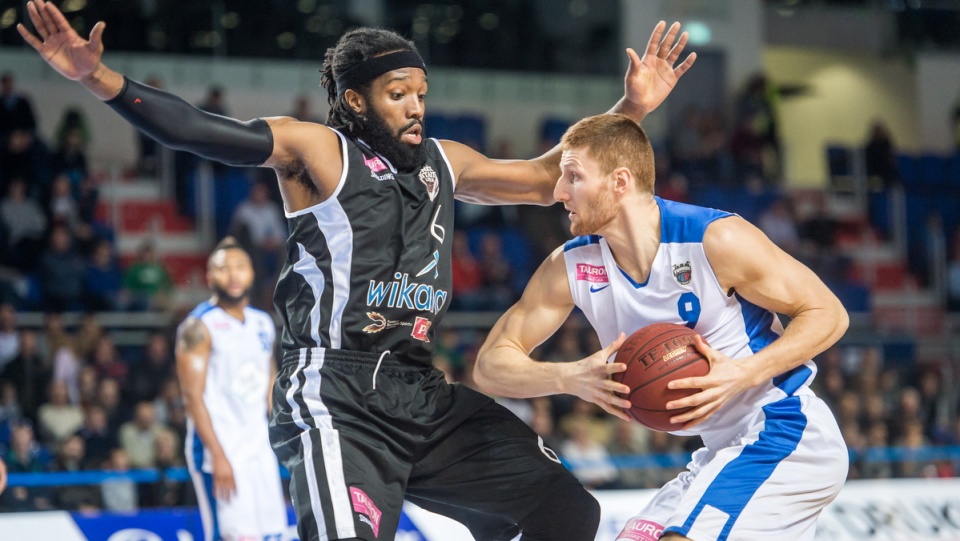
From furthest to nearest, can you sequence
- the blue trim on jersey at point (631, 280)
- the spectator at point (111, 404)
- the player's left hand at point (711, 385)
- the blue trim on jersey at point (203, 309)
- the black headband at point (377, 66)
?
1. the spectator at point (111, 404)
2. the blue trim on jersey at point (203, 309)
3. the black headband at point (377, 66)
4. the blue trim on jersey at point (631, 280)
5. the player's left hand at point (711, 385)

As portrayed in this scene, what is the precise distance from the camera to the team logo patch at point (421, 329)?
12.9ft

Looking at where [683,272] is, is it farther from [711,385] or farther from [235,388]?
[235,388]

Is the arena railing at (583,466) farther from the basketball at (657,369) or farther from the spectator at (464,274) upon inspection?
the basketball at (657,369)

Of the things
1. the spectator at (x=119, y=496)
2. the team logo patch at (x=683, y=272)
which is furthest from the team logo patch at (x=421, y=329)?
the spectator at (x=119, y=496)

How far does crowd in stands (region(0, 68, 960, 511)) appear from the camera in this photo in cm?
905

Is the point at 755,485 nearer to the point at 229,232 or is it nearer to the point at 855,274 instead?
the point at 229,232

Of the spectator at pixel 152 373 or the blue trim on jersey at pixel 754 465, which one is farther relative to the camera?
the spectator at pixel 152 373

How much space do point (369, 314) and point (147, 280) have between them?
7.74 m

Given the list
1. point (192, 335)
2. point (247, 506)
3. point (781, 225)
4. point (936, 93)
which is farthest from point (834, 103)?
point (247, 506)

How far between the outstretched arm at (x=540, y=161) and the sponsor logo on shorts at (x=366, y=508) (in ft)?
4.40

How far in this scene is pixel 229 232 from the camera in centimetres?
1225

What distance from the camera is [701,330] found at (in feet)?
12.8

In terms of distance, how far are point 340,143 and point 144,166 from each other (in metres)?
10.4

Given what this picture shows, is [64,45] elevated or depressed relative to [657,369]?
elevated
